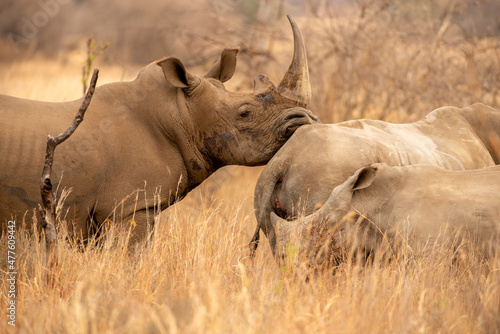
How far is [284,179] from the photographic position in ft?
15.7

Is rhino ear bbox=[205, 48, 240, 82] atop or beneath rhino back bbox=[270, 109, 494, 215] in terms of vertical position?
atop

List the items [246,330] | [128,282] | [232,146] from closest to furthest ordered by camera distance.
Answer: [246,330] < [128,282] < [232,146]

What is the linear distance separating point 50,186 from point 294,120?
192cm

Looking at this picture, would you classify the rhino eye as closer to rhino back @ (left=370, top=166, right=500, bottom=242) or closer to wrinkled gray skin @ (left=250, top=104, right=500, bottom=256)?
wrinkled gray skin @ (left=250, top=104, right=500, bottom=256)

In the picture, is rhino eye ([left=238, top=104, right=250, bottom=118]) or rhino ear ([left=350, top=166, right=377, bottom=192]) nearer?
rhino ear ([left=350, top=166, right=377, bottom=192])

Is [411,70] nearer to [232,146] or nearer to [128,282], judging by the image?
[232,146]

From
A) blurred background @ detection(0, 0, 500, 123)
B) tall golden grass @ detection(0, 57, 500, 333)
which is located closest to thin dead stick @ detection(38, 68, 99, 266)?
tall golden grass @ detection(0, 57, 500, 333)

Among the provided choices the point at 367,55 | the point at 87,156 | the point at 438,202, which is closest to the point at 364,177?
the point at 438,202

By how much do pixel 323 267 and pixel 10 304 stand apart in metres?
1.85

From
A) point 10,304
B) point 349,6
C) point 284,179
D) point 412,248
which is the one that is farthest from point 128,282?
point 349,6

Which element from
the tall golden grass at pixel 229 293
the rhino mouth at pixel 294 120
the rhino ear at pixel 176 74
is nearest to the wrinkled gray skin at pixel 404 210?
the tall golden grass at pixel 229 293

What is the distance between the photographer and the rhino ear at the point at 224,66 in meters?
5.66

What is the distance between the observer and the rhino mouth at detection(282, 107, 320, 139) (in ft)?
16.8

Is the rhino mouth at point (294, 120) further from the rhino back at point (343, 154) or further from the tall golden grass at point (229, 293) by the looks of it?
the tall golden grass at point (229, 293)
